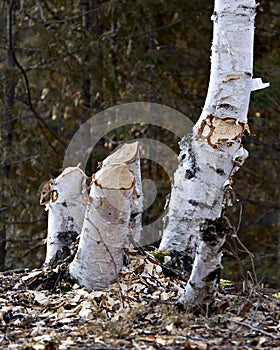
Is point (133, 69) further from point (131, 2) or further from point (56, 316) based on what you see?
point (56, 316)

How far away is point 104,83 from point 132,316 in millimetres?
5146

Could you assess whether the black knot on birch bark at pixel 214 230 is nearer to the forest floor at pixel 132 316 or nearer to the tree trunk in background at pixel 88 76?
the forest floor at pixel 132 316

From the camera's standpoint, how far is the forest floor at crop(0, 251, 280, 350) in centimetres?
276

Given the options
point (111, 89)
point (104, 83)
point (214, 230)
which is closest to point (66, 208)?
point (214, 230)

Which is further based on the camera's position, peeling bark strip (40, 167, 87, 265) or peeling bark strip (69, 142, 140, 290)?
peeling bark strip (40, 167, 87, 265)

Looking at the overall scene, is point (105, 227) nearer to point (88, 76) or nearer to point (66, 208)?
point (66, 208)

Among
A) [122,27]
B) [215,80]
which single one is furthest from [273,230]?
[215,80]

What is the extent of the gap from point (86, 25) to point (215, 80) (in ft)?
15.8

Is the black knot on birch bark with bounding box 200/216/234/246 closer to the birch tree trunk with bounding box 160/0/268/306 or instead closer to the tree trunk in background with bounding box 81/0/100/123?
the birch tree trunk with bounding box 160/0/268/306

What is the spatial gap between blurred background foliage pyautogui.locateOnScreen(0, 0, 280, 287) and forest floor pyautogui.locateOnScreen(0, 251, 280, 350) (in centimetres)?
382

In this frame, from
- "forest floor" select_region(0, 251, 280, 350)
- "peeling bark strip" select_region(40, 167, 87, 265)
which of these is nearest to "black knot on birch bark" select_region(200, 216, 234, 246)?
"forest floor" select_region(0, 251, 280, 350)

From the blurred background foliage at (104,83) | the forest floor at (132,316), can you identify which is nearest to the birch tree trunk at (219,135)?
the forest floor at (132,316)

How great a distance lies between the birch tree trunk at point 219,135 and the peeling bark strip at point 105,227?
0.45 m

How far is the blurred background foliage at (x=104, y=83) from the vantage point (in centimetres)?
765
